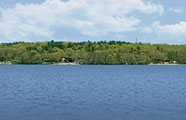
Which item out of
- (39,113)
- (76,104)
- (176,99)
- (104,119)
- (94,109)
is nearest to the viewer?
(104,119)

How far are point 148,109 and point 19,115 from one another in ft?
41.8

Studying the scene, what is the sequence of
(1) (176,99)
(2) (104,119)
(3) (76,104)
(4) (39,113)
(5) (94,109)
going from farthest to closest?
(1) (176,99) → (3) (76,104) → (5) (94,109) → (4) (39,113) → (2) (104,119)

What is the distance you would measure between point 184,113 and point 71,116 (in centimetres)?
1074

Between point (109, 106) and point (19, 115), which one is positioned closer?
point (19, 115)

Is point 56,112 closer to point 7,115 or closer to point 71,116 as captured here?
point 71,116

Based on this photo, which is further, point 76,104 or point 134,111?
point 76,104

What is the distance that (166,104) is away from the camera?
34.5 metres

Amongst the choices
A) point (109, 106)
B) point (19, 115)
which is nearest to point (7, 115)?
point (19, 115)

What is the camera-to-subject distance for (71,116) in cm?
2792

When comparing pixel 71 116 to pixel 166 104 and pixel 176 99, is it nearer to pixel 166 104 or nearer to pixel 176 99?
pixel 166 104

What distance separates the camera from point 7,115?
92.0 ft

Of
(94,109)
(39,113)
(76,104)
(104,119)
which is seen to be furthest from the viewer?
(76,104)

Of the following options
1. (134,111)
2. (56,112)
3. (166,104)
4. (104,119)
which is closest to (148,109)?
(134,111)

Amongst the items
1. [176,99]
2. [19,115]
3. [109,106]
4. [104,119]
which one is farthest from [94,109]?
[176,99]
